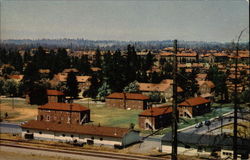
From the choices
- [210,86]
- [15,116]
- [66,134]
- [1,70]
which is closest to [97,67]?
[1,70]

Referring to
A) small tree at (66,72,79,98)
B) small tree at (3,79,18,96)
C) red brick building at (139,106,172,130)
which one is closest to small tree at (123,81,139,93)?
small tree at (66,72,79,98)

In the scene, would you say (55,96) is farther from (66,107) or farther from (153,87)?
(153,87)

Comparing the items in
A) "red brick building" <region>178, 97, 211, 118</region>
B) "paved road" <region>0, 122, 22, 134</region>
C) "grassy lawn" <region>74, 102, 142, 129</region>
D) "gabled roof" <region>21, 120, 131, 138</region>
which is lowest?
"grassy lawn" <region>74, 102, 142, 129</region>

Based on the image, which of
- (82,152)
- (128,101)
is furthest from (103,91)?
(82,152)

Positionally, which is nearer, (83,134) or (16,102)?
(83,134)

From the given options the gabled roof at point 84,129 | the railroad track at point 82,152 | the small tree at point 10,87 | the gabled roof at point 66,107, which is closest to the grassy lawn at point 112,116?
the gabled roof at point 66,107

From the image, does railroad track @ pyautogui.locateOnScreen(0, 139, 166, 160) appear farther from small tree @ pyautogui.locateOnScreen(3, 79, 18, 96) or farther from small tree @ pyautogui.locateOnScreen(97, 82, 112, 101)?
small tree @ pyautogui.locateOnScreen(3, 79, 18, 96)
